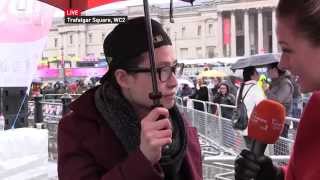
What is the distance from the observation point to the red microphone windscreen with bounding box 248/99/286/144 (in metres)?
1.70

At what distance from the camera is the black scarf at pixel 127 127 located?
5.90 feet

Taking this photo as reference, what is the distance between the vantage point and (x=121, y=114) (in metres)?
1.83

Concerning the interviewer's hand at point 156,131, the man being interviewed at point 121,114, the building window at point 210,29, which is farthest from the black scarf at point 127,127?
the building window at point 210,29

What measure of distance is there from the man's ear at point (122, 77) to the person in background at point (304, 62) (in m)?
0.54

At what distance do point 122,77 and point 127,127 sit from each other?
162 mm

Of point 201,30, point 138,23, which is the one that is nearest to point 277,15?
point 138,23

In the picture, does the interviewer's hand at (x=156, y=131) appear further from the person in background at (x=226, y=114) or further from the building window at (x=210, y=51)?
the building window at (x=210, y=51)

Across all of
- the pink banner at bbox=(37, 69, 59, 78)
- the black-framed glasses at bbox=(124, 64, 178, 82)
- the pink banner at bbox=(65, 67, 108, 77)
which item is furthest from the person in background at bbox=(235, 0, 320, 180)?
the pink banner at bbox=(65, 67, 108, 77)

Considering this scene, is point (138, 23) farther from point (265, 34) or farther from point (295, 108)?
point (265, 34)

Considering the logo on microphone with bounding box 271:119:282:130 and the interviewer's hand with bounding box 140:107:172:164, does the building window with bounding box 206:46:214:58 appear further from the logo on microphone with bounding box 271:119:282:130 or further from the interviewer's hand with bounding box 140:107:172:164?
the interviewer's hand with bounding box 140:107:172:164

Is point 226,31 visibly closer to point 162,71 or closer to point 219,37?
point 219,37

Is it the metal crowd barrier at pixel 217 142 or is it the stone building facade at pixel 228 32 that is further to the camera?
the stone building facade at pixel 228 32

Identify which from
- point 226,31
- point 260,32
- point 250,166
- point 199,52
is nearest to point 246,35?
point 226,31

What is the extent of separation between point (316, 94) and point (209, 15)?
276 ft
